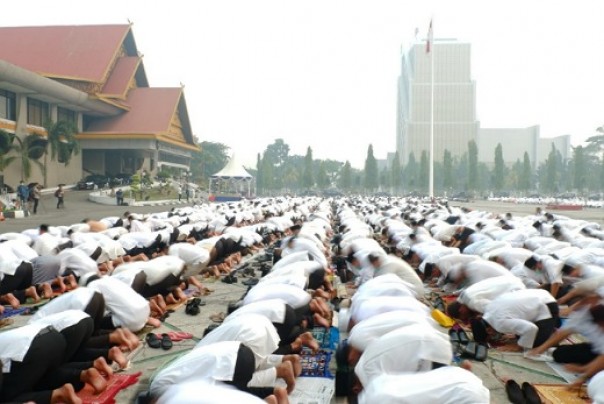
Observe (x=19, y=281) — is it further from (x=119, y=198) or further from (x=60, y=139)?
(x=60, y=139)

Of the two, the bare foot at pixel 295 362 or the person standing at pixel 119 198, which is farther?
the person standing at pixel 119 198

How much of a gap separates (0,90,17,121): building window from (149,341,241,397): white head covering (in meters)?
28.0

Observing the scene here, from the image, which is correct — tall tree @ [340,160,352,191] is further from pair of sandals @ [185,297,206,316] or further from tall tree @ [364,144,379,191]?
pair of sandals @ [185,297,206,316]

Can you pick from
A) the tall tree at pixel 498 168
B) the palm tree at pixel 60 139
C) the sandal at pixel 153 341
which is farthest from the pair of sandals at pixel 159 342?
the tall tree at pixel 498 168

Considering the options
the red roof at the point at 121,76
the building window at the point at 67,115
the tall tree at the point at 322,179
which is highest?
the red roof at the point at 121,76

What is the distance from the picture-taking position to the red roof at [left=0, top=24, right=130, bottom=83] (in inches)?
1378

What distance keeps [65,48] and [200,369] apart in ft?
128

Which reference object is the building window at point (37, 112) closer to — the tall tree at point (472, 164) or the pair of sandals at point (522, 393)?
the pair of sandals at point (522, 393)

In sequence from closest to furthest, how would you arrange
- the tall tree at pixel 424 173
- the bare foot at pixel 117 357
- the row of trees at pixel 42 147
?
1. the bare foot at pixel 117 357
2. the row of trees at pixel 42 147
3. the tall tree at pixel 424 173

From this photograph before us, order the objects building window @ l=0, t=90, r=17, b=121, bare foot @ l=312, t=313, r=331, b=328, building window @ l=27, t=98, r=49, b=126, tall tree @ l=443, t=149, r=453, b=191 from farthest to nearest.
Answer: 1. tall tree @ l=443, t=149, r=453, b=191
2. building window @ l=27, t=98, r=49, b=126
3. building window @ l=0, t=90, r=17, b=121
4. bare foot @ l=312, t=313, r=331, b=328

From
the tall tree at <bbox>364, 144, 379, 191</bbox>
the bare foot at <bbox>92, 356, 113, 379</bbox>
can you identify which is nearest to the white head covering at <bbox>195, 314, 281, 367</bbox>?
the bare foot at <bbox>92, 356, 113, 379</bbox>

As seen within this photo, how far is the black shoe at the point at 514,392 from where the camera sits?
12.8 ft

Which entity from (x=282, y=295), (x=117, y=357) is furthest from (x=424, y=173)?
(x=117, y=357)

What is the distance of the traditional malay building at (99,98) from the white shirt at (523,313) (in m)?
30.1
